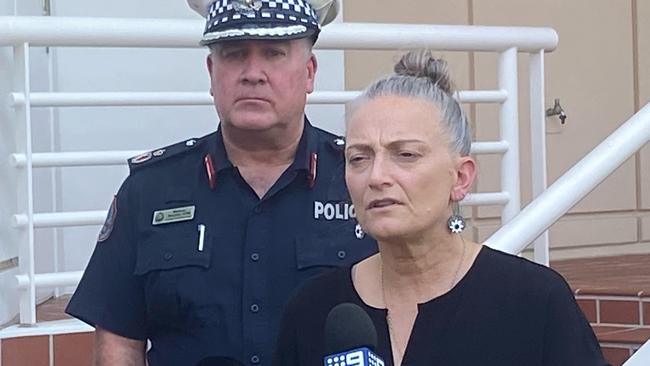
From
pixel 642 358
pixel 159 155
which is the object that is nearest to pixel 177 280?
pixel 159 155

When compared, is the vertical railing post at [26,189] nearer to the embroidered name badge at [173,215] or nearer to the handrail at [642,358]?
the embroidered name badge at [173,215]

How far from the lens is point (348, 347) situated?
175cm

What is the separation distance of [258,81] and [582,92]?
12.9 feet

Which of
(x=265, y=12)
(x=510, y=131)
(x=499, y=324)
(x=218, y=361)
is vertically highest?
(x=265, y=12)

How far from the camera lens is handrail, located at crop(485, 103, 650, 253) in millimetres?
3266

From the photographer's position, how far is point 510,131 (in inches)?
167

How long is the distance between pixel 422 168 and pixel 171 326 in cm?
82

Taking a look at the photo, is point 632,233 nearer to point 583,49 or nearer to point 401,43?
point 583,49

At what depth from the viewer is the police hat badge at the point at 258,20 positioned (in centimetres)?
260

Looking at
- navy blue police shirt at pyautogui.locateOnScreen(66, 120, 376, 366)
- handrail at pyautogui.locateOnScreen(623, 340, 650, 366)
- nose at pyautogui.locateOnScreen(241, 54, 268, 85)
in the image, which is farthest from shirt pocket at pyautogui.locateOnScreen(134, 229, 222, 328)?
handrail at pyautogui.locateOnScreen(623, 340, 650, 366)

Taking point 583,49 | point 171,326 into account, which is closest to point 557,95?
point 583,49

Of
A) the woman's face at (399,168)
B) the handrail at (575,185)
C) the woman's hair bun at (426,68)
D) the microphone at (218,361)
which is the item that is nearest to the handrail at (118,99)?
the handrail at (575,185)

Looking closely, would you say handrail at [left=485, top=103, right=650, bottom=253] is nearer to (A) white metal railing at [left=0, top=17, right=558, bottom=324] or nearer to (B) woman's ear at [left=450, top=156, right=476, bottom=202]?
(A) white metal railing at [left=0, top=17, right=558, bottom=324]

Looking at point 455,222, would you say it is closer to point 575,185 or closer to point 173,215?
point 173,215
